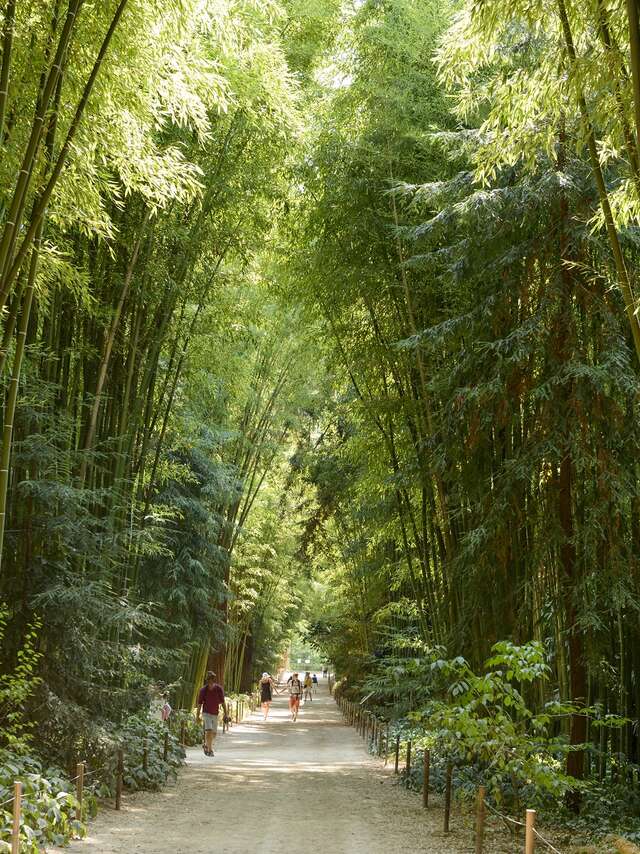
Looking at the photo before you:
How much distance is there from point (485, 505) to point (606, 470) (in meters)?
0.91

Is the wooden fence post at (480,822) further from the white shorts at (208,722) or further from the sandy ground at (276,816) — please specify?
the white shorts at (208,722)

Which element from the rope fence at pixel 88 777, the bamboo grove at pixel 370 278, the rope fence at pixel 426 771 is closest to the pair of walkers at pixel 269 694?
the rope fence at pixel 426 771

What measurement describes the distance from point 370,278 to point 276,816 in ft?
14.5

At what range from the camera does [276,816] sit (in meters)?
6.66

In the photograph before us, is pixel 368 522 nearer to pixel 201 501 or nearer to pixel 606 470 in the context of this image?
pixel 201 501

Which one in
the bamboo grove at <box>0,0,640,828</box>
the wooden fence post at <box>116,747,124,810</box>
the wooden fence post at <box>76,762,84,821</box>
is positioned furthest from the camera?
the wooden fence post at <box>116,747,124,810</box>

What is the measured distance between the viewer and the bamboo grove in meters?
4.79

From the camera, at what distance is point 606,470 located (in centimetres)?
578

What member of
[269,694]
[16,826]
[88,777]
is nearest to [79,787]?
[88,777]

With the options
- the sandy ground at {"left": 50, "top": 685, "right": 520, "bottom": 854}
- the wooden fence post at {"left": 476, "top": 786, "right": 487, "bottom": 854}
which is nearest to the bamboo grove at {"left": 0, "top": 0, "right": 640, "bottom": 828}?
the sandy ground at {"left": 50, "top": 685, "right": 520, "bottom": 854}

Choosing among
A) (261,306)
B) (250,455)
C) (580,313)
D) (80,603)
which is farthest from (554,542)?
(250,455)

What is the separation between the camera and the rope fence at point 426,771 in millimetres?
4070

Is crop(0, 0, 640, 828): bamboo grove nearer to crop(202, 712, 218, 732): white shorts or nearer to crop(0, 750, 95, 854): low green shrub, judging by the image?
crop(0, 750, 95, 854): low green shrub

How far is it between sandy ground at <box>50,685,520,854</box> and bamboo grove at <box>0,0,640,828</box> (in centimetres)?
81
